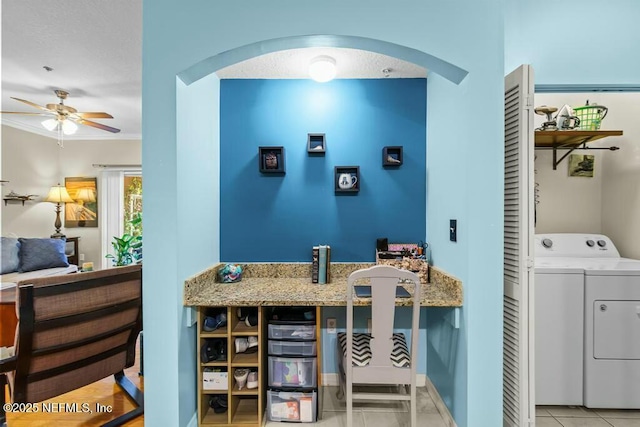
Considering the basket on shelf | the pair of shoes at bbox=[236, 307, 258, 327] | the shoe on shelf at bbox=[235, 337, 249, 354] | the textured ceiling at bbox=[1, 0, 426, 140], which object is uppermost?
the textured ceiling at bbox=[1, 0, 426, 140]

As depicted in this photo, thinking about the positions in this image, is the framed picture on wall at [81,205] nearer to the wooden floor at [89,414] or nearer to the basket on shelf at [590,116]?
the wooden floor at [89,414]

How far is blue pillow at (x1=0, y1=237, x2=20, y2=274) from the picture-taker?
12.1ft

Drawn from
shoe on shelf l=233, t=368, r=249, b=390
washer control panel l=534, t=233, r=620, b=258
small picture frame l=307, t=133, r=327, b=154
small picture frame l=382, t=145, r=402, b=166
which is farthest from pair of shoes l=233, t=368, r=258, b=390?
washer control panel l=534, t=233, r=620, b=258

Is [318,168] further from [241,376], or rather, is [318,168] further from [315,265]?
[241,376]

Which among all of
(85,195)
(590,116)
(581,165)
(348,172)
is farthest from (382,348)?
(85,195)

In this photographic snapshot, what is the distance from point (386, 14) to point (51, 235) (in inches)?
223

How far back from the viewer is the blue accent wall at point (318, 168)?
2508 millimetres

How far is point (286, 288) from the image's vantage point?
2.13 meters

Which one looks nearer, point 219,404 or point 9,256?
point 219,404

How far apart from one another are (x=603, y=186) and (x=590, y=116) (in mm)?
744

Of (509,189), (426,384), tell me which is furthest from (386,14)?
(426,384)

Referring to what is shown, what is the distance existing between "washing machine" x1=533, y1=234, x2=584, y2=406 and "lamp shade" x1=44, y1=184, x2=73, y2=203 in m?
6.01

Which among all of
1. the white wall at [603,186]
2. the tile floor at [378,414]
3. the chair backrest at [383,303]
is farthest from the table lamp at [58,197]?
the white wall at [603,186]

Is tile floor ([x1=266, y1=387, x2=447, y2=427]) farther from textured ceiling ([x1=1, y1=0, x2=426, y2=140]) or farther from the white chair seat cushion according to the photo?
textured ceiling ([x1=1, y1=0, x2=426, y2=140])
